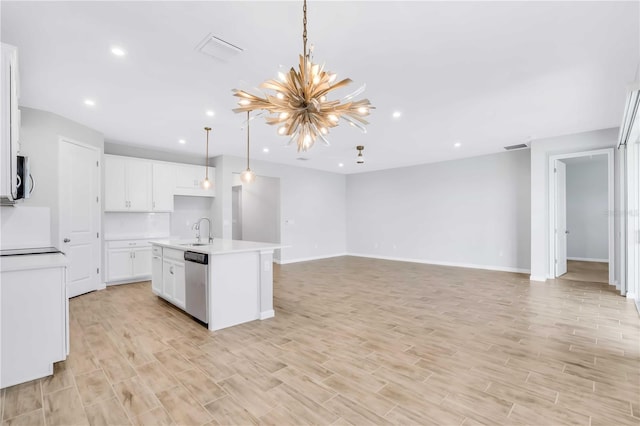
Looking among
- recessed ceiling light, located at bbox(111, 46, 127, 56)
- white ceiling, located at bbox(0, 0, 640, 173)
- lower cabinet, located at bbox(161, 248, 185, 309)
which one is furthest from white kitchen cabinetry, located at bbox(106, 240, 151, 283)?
recessed ceiling light, located at bbox(111, 46, 127, 56)

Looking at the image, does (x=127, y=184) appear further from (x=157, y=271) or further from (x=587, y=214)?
(x=587, y=214)

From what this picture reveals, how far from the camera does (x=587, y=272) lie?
672cm

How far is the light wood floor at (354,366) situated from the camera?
6.57 feet

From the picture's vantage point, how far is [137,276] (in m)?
5.86

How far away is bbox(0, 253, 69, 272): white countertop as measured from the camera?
2.28 meters

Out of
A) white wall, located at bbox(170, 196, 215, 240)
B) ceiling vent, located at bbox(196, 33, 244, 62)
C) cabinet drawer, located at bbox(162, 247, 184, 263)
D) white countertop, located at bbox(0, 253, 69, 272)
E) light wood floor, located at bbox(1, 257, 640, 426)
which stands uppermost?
ceiling vent, located at bbox(196, 33, 244, 62)

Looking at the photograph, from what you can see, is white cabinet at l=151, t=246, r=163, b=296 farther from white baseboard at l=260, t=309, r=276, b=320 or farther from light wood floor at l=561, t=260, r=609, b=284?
light wood floor at l=561, t=260, r=609, b=284

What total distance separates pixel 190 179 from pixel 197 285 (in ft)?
12.4

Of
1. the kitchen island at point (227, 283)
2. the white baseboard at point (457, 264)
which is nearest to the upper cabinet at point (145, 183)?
the kitchen island at point (227, 283)

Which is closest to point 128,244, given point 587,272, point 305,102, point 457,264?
point 305,102

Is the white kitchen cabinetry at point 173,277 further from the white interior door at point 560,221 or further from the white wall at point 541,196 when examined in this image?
the white interior door at point 560,221

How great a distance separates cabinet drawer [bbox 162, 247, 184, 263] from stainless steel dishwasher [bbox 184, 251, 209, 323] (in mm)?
198

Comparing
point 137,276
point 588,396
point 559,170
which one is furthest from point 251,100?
point 559,170

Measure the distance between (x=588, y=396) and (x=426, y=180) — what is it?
258 inches
